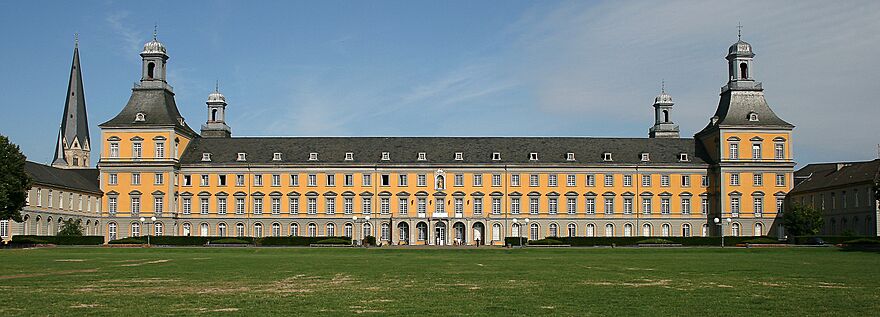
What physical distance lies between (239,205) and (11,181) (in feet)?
101

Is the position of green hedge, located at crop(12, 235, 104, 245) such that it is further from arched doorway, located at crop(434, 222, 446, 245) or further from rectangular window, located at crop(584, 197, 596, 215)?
rectangular window, located at crop(584, 197, 596, 215)

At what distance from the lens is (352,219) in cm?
9175

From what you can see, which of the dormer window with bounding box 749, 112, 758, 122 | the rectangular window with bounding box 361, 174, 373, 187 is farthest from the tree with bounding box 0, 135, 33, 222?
the dormer window with bounding box 749, 112, 758, 122

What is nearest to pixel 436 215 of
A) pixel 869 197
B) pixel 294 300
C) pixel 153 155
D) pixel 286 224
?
pixel 286 224

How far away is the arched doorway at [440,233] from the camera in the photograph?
9175cm

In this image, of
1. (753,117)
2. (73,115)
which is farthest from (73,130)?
(753,117)

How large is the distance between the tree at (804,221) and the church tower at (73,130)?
301 feet

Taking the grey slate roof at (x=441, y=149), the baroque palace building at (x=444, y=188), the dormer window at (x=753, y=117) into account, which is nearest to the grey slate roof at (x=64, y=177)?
the baroque palace building at (x=444, y=188)

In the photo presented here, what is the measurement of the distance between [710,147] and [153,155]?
5403 cm

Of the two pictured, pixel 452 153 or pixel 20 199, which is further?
pixel 452 153

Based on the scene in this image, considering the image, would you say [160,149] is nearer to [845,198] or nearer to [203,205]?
[203,205]

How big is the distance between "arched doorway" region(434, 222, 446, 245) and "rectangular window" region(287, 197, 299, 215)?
537 inches

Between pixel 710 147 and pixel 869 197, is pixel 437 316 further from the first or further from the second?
pixel 710 147

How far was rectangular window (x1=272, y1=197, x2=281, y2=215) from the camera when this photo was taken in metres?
92.4
